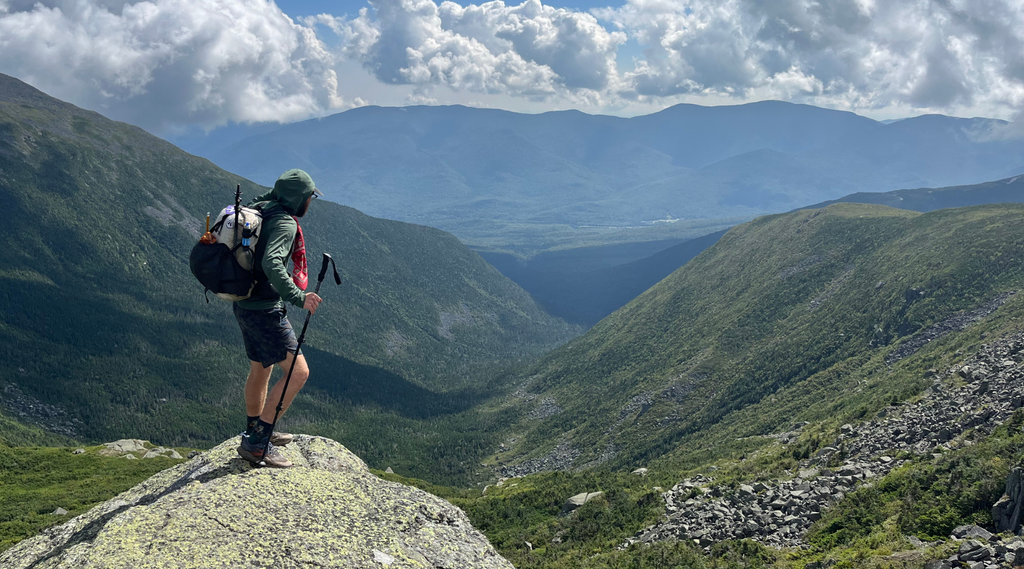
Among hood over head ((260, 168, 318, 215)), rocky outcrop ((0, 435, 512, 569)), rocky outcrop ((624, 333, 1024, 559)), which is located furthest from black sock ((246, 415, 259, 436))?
rocky outcrop ((624, 333, 1024, 559))

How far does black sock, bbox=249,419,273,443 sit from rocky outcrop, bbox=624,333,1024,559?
21.3m

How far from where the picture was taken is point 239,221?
452 inches

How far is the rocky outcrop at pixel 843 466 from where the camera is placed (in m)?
25.8

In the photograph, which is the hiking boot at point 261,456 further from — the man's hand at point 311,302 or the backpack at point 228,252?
the man's hand at point 311,302

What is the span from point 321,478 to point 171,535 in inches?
152

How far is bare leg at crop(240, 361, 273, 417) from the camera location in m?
13.0

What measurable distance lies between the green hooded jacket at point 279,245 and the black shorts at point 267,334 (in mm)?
179

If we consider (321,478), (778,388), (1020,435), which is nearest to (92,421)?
(778,388)

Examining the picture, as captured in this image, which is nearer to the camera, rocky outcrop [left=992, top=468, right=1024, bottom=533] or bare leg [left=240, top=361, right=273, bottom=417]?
bare leg [left=240, top=361, right=273, bottom=417]

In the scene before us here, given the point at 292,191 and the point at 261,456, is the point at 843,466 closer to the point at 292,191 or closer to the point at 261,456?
the point at 261,456

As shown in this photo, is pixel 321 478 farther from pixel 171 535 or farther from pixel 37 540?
pixel 37 540

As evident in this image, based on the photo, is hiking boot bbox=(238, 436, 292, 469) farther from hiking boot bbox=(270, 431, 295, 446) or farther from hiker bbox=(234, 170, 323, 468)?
hiking boot bbox=(270, 431, 295, 446)

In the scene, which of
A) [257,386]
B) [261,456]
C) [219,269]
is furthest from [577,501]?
[219,269]

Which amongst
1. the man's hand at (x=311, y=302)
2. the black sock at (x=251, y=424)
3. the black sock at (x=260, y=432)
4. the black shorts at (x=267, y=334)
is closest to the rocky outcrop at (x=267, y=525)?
the black sock at (x=260, y=432)
